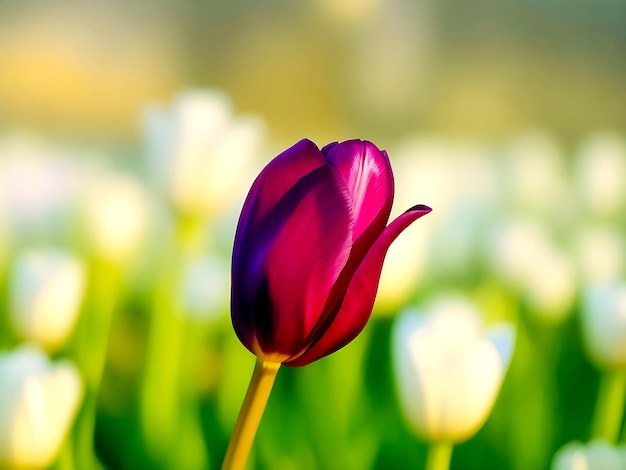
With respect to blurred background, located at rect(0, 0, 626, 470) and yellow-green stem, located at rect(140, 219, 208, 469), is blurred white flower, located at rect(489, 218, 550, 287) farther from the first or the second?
yellow-green stem, located at rect(140, 219, 208, 469)

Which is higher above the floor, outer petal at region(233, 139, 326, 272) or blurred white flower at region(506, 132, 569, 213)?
blurred white flower at region(506, 132, 569, 213)

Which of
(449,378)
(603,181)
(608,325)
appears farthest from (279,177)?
(603,181)

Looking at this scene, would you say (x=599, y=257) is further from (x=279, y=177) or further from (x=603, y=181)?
(x=279, y=177)

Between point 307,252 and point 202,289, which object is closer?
point 307,252

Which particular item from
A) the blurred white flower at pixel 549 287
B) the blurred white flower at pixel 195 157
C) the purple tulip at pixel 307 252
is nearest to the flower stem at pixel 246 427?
the purple tulip at pixel 307 252

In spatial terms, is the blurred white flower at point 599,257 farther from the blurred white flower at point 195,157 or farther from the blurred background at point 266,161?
the blurred white flower at point 195,157

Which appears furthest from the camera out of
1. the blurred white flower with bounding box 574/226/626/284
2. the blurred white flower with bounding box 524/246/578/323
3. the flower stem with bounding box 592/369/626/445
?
the blurred white flower with bounding box 574/226/626/284

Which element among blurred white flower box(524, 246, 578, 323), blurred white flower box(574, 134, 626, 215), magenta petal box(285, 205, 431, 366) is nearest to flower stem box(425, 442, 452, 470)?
magenta petal box(285, 205, 431, 366)
